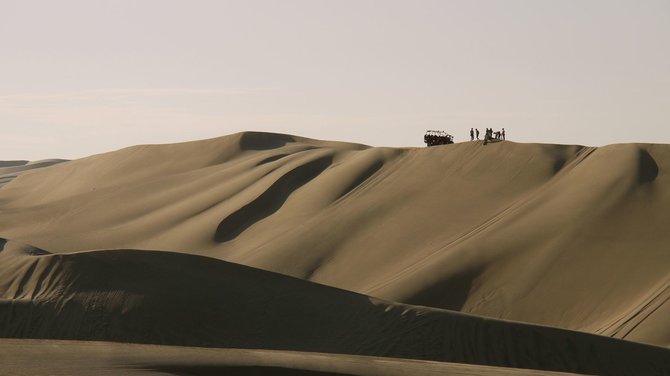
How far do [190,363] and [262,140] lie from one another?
45549mm

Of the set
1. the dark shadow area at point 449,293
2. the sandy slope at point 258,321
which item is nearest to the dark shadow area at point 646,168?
the dark shadow area at point 449,293

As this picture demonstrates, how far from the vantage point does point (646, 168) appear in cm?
3559

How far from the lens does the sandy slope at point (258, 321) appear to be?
1931cm

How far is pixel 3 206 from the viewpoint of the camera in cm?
5616

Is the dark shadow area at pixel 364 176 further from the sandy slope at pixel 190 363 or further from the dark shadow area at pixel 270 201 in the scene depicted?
the sandy slope at pixel 190 363

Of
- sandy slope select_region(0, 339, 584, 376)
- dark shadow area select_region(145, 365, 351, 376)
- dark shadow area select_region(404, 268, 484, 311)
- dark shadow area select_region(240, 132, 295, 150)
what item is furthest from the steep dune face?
dark shadow area select_region(145, 365, 351, 376)

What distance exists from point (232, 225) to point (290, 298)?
64.8 feet

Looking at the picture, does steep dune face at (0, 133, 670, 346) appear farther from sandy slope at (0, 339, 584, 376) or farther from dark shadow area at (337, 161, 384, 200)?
sandy slope at (0, 339, 584, 376)

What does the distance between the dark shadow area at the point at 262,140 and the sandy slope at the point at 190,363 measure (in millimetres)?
41432

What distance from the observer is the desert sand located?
19.4m

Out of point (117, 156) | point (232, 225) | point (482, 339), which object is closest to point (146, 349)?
point (482, 339)

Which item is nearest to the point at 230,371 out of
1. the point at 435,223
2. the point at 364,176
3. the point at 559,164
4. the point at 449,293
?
the point at 449,293

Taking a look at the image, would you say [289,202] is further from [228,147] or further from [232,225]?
[228,147]

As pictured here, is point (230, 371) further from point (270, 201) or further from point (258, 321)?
point (270, 201)
